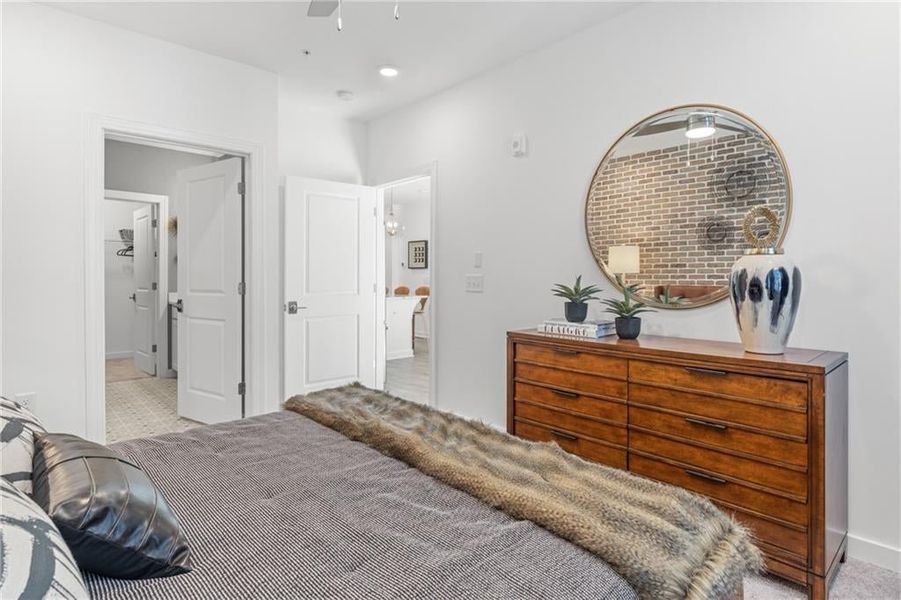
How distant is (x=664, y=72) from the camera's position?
2.73 metres

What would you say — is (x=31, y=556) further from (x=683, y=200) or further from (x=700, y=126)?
(x=700, y=126)

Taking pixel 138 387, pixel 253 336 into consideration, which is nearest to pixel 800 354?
pixel 253 336

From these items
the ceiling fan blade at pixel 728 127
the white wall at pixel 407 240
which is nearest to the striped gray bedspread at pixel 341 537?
the ceiling fan blade at pixel 728 127

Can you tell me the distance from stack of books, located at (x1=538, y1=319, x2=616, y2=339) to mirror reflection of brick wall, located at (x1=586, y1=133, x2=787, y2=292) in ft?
1.12

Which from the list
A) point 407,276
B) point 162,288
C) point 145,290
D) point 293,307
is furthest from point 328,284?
point 407,276

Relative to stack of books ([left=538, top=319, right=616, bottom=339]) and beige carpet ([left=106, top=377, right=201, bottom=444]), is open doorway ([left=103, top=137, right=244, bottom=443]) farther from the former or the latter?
stack of books ([left=538, top=319, right=616, bottom=339])

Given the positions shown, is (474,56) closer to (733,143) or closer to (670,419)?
(733,143)

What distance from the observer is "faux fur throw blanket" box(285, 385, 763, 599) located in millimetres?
1027

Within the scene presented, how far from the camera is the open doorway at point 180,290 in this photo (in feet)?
12.6

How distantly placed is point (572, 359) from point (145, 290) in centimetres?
586

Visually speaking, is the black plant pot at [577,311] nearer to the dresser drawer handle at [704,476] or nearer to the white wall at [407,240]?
the dresser drawer handle at [704,476]

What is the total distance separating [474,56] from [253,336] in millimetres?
2521

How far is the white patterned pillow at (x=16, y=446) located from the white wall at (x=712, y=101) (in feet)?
8.65

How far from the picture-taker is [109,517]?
2.82 feet
